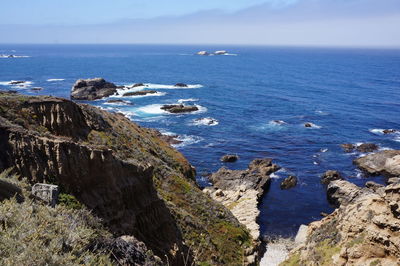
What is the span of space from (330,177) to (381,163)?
1088 centimetres

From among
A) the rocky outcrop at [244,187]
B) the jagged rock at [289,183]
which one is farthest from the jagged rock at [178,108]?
the jagged rock at [289,183]

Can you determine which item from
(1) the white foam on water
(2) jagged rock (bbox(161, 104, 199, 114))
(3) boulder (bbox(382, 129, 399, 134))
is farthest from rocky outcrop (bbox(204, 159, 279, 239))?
(2) jagged rock (bbox(161, 104, 199, 114))

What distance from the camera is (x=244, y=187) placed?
53.9 metres

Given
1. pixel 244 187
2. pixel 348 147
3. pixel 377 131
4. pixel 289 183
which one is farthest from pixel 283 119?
pixel 244 187

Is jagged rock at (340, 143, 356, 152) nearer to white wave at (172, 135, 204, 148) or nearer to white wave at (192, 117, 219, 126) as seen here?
white wave at (172, 135, 204, 148)

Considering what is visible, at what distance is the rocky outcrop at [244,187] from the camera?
4676 cm

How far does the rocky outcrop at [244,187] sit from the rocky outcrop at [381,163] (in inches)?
598

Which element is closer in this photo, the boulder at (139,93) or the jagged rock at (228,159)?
the jagged rock at (228,159)

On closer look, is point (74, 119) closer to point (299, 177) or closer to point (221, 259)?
point (221, 259)

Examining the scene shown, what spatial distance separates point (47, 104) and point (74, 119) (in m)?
2.68

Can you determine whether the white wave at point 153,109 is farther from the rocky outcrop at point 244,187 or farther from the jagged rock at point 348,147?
the jagged rock at point 348,147

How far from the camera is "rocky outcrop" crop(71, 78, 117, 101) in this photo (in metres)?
109

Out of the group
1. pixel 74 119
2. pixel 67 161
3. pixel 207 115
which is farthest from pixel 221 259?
pixel 207 115

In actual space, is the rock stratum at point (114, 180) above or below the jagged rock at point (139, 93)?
above
